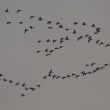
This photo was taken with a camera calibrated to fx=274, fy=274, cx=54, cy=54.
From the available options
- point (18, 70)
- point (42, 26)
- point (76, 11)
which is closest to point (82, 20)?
point (76, 11)

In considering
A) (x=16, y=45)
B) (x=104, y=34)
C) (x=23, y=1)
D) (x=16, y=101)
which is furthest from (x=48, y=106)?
(x=23, y=1)

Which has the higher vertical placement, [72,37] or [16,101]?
[72,37]

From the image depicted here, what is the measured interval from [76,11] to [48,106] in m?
0.73

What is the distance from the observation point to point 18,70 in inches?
79.8

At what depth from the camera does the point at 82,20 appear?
1984 mm

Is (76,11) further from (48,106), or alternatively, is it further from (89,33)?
(48,106)

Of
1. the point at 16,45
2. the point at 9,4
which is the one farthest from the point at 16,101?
the point at 9,4

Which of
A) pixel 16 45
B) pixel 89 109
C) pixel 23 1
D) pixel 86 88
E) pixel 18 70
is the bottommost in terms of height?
pixel 89 109

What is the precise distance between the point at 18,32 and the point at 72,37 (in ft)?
1.31

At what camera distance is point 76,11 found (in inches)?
78.4

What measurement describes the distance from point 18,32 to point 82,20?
0.48 meters

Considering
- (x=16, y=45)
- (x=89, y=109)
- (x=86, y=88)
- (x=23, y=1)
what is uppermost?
(x=23, y=1)

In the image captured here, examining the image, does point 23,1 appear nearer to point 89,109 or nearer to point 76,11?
point 76,11

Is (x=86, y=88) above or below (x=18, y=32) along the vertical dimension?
below
